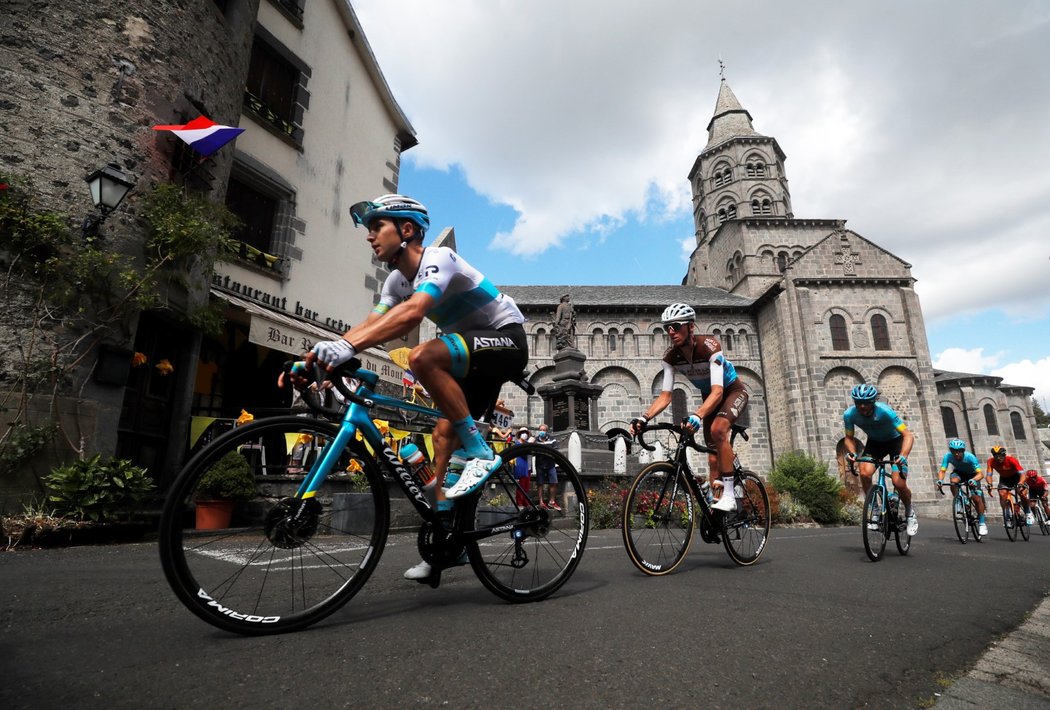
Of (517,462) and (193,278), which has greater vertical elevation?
(193,278)

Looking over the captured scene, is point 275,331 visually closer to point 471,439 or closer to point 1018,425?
point 471,439

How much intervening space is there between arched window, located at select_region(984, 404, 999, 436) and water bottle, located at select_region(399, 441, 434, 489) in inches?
1925

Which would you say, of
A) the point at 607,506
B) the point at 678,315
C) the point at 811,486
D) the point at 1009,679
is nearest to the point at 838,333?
the point at 811,486

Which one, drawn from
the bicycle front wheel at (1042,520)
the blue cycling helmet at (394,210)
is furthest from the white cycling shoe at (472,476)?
the bicycle front wheel at (1042,520)

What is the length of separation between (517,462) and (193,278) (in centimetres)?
715

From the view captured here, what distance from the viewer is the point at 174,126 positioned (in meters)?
7.37

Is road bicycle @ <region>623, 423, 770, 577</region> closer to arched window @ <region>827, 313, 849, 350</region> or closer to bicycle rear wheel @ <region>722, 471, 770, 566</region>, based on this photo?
bicycle rear wheel @ <region>722, 471, 770, 566</region>

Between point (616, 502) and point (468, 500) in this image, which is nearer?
point (468, 500)

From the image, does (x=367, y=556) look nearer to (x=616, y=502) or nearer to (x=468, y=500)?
(x=468, y=500)

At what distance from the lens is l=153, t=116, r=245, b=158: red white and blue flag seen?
730cm

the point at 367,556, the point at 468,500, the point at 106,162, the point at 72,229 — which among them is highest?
the point at 106,162

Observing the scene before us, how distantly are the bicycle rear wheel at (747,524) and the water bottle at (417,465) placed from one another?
2.63 m

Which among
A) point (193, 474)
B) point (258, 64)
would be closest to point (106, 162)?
point (258, 64)

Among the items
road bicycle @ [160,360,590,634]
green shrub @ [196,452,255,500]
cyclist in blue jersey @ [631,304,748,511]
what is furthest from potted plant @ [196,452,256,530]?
cyclist in blue jersey @ [631,304,748,511]
